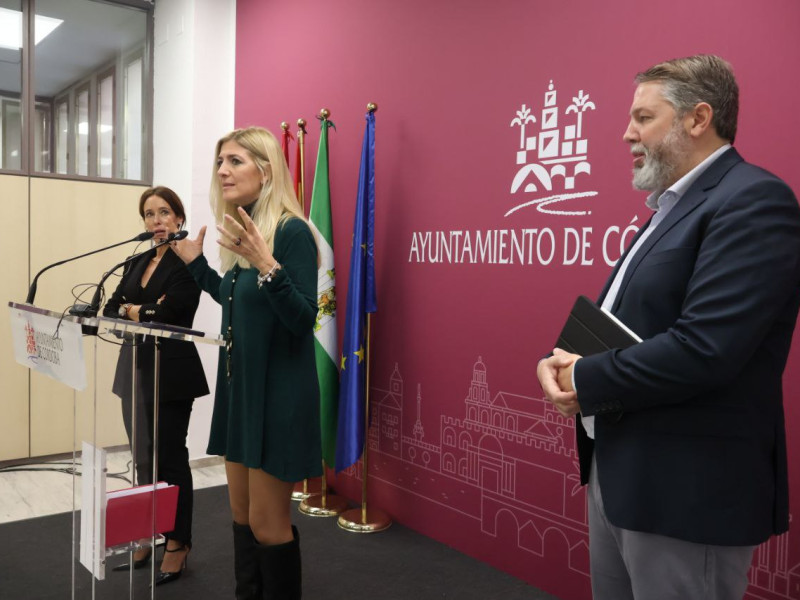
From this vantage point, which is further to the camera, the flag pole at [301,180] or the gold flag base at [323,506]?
the flag pole at [301,180]

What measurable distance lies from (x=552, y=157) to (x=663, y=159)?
1.23 meters

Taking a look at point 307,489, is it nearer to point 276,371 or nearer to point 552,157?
point 276,371

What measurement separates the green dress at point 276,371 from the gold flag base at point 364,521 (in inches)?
49.7

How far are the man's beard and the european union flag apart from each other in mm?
1868

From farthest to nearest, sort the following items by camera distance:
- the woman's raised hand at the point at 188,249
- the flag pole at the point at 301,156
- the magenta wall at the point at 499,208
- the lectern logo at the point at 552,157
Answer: the flag pole at the point at 301,156, the lectern logo at the point at 552,157, the woman's raised hand at the point at 188,249, the magenta wall at the point at 499,208

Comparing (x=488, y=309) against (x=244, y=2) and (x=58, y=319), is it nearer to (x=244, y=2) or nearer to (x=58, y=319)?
(x=58, y=319)

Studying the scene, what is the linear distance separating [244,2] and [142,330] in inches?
130

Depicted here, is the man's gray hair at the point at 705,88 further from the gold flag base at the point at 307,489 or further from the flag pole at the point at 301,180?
the gold flag base at the point at 307,489

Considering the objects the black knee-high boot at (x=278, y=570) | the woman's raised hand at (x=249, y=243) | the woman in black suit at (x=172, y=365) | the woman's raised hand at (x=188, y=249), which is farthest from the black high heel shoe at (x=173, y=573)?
the woman's raised hand at (x=249, y=243)

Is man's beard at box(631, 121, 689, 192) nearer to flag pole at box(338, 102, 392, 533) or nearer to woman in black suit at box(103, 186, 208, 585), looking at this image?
woman in black suit at box(103, 186, 208, 585)

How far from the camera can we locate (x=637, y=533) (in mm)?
1252

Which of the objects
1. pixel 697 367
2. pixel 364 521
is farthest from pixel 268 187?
pixel 364 521

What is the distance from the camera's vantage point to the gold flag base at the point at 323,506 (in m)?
3.36

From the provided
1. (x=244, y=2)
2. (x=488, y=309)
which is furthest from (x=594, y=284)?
(x=244, y=2)
